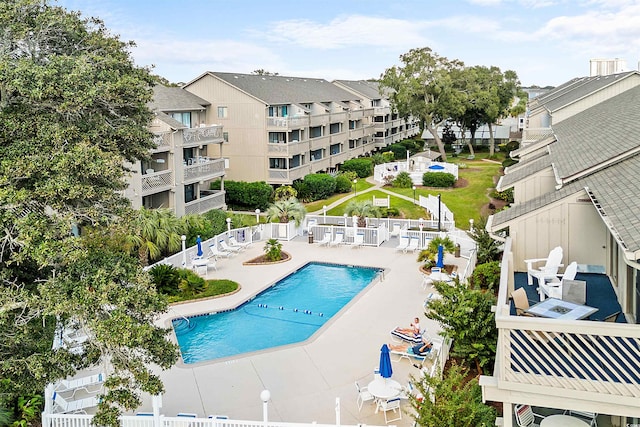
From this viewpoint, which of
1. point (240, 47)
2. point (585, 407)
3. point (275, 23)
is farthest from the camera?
point (240, 47)

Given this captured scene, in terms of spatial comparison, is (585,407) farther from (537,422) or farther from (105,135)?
(105,135)

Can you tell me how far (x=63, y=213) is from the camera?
437 inches

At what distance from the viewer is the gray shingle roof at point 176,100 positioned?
127 feet

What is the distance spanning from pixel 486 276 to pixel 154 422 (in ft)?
39.8

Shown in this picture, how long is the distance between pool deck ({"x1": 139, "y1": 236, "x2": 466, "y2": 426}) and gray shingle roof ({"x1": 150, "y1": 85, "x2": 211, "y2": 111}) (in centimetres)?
1883

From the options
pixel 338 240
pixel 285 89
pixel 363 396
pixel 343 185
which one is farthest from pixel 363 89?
pixel 363 396

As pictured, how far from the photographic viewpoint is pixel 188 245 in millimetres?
29812

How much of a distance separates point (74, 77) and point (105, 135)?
1.55 metres

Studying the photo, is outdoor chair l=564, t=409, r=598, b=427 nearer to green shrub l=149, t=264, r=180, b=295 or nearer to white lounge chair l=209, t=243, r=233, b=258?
green shrub l=149, t=264, r=180, b=295

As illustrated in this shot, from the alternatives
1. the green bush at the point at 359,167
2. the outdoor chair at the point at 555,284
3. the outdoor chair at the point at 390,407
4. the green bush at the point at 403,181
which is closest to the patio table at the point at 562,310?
the outdoor chair at the point at 555,284

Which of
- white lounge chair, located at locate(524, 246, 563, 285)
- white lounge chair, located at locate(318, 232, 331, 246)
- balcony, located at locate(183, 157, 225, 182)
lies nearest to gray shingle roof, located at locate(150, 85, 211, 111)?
balcony, located at locate(183, 157, 225, 182)

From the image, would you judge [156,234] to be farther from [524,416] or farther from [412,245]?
[524,416]

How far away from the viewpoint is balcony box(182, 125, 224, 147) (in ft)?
120

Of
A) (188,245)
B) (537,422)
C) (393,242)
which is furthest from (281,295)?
(537,422)
